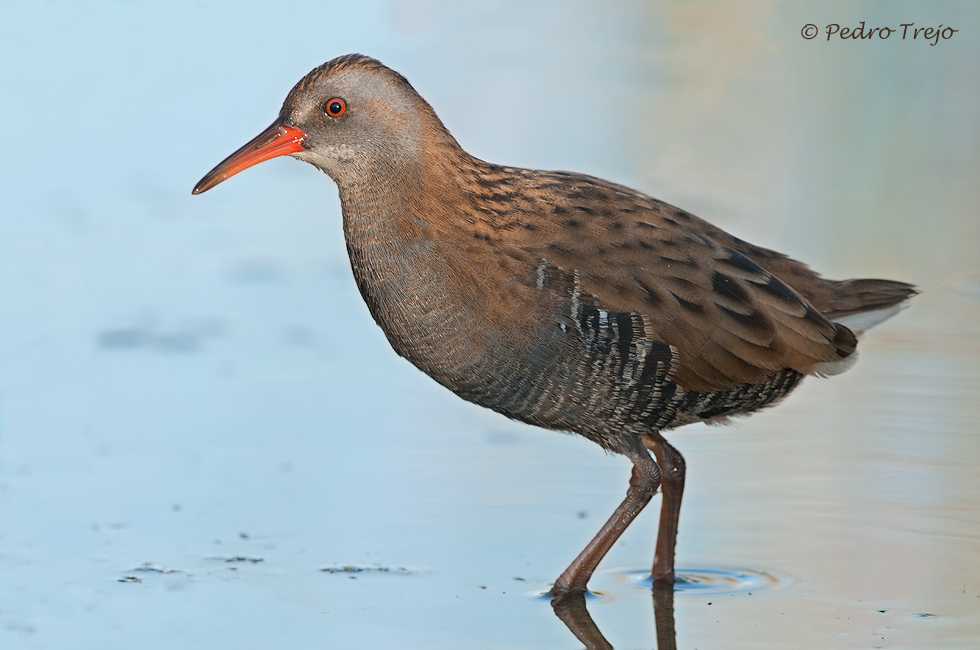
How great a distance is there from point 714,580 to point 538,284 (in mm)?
1220

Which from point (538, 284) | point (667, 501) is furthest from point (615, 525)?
point (538, 284)

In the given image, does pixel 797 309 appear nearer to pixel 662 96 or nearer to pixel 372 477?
pixel 372 477

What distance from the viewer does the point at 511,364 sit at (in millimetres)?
4812

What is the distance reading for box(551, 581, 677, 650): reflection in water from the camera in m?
4.71

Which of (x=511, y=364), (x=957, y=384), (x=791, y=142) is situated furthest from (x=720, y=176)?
(x=511, y=364)

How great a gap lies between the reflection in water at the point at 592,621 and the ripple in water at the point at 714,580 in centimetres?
6

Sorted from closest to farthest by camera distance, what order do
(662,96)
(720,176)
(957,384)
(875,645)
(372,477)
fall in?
1. (875,645)
2. (372,477)
3. (957,384)
4. (720,176)
5. (662,96)

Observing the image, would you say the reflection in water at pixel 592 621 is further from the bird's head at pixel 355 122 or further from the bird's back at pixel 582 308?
the bird's head at pixel 355 122

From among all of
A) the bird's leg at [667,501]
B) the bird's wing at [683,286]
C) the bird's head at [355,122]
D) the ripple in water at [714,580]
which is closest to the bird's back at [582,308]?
the bird's wing at [683,286]

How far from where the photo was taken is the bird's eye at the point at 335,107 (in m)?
4.87

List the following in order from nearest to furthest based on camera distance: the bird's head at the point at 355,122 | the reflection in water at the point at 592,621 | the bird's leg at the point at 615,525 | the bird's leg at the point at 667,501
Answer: the reflection in water at the point at 592,621
the bird's head at the point at 355,122
the bird's leg at the point at 615,525
the bird's leg at the point at 667,501

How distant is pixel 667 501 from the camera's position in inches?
211

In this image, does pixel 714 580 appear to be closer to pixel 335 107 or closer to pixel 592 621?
pixel 592 621

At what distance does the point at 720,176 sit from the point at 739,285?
4476mm
